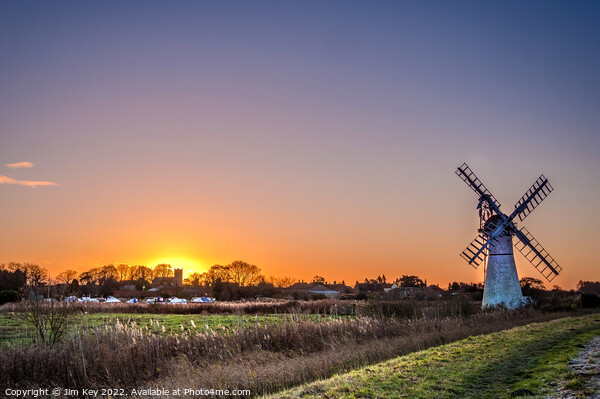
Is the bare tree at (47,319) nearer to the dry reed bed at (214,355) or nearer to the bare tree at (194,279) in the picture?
the dry reed bed at (214,355)

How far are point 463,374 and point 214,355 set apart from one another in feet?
32.3

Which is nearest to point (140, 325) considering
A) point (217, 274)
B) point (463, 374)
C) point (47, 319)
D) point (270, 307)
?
point (47, 319)

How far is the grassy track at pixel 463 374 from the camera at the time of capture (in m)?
10.9

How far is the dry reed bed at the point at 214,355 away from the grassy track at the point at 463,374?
2.20m

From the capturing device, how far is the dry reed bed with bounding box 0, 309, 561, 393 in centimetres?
1488

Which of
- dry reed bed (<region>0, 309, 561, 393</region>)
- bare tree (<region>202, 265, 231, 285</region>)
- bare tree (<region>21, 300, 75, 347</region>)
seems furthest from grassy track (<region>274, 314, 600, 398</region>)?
bare tree (<region>202, 265, 231, 285</region>)

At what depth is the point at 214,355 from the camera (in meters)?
18.7

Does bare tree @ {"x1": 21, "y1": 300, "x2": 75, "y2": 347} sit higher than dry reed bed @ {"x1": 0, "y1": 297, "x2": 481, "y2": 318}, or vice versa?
bare tree @ {"x1": 21, "y1": 300, "x2": 75, "y2": 347}

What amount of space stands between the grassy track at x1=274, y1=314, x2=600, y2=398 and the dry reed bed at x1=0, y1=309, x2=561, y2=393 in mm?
2203

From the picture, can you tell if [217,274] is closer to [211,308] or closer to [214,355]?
[211,308]

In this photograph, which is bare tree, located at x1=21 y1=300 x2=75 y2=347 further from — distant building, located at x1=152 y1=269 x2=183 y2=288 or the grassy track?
distant building, located at x1=152 y1=269 x2=183 y2=288

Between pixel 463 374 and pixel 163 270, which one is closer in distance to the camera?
pixel 463 374

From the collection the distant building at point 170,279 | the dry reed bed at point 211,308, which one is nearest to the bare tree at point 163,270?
the distant building at point 170,279

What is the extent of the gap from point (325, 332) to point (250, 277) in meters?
101
